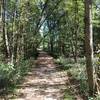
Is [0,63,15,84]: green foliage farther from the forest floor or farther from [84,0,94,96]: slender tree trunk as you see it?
[84,0,94,96]: slender tree trunk

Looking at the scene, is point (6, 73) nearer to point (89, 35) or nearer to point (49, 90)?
point (49, 90)

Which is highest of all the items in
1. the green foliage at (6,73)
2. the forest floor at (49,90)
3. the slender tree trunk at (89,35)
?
the slender tree trunk at (89,35)

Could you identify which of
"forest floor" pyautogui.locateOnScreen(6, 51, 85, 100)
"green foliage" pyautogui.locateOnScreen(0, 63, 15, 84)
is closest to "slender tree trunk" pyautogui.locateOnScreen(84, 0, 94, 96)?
"forest floor" pyautogui.locateOnScreen(6, 51, 85, 100)

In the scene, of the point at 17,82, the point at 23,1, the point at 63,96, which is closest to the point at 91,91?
the point at 63,96

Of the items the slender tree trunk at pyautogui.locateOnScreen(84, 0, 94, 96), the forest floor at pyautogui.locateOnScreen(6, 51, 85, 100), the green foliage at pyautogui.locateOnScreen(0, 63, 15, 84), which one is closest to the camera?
the slender tree trunk at pyautogui.locateOnScreen(84, 0, 94, 96)

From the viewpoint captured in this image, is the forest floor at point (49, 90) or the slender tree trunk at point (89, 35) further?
the forest floor at point (49, 90)

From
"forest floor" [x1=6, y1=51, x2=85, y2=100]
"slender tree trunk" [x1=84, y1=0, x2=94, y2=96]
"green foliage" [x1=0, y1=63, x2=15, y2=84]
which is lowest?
"forest floor" [x1=6, y1=51, x2=85, y2=100]

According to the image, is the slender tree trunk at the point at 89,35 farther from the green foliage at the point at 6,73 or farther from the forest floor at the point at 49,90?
the green foliage at the point at 6,73

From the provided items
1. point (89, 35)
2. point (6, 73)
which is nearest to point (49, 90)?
point (6, 73)

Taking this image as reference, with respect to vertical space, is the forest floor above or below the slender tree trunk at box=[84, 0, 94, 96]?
below

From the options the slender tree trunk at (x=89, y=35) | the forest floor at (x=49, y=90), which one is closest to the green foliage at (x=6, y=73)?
the forest floor at (x=49, y=90)

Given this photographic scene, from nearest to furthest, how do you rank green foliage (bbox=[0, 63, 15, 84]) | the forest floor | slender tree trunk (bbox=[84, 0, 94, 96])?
slender tree trunk (bbox=[84, 0, 94, 96]) < the forest floor < green foliage (bbox=[0, 63, 15, 84])

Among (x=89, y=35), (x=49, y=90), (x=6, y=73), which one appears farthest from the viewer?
(x=6, y=73)

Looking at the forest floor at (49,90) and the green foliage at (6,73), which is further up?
the green foliage at (6,73)
